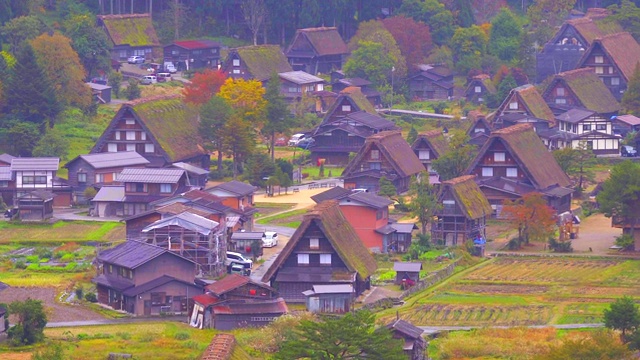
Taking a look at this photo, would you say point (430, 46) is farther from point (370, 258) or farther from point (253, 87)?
point (370, 258)

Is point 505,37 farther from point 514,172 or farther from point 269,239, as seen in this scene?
point 269,239

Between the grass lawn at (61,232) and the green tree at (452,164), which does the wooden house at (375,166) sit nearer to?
the green tree at (452,164)

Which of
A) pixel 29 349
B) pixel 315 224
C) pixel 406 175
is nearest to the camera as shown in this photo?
pixel 29 349

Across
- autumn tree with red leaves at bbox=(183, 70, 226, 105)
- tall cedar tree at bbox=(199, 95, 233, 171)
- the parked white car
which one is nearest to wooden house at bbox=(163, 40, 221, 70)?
autumn tree with red leaves at bbox=(183, 70, 226, 105)

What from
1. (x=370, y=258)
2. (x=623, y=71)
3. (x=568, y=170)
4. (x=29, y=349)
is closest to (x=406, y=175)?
(x=568, y=170)

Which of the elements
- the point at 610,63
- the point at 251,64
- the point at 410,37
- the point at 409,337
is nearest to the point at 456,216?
the point at 409,337

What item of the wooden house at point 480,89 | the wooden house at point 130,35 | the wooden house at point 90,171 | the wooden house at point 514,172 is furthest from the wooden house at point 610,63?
the wooden house at point 90,171
